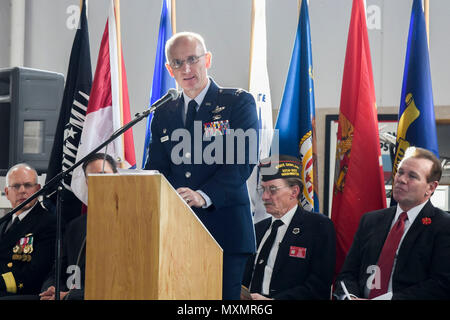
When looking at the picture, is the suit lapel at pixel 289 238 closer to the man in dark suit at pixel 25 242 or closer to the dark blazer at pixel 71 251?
the dark blazer at pixel 71 251

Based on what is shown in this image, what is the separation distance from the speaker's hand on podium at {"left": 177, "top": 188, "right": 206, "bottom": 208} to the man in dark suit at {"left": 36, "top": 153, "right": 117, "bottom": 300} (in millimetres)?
1119

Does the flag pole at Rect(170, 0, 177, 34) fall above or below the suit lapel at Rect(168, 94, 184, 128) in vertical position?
above

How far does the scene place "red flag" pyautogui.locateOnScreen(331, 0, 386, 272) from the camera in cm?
335

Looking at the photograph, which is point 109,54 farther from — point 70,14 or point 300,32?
point 70,14

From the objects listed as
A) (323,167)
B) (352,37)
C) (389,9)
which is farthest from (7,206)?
(389,9)

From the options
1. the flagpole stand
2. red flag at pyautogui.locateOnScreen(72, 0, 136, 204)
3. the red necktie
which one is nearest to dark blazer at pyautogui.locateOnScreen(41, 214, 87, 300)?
red flag at pyautogui.locateOnScreen(72, 0, 136, 204)

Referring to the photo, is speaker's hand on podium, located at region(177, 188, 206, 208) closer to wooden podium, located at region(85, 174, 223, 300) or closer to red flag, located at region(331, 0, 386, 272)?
wooden podium, located at region(85, 174, 223, 300)

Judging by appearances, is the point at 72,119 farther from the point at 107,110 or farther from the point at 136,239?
the point at 136,239

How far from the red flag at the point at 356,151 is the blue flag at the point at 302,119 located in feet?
0.50

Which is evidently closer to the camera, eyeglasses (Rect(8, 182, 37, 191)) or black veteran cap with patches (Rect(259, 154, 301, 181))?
black veteran cap with patches (Rect(259, 154, 301, 181))

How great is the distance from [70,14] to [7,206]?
5.82 feet

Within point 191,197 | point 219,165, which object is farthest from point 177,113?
point 191,197

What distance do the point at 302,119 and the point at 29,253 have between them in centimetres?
171
